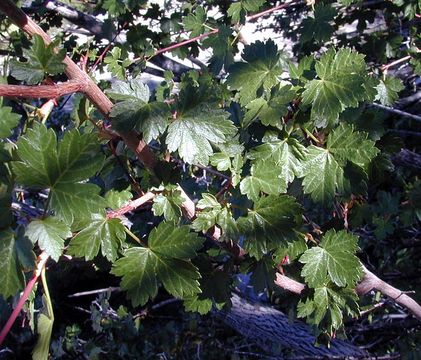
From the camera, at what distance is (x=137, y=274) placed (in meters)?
1.04

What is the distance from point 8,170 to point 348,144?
68 cm

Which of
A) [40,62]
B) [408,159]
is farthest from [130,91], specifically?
[408,159]

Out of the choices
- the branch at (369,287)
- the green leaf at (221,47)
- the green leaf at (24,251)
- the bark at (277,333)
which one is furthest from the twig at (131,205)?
the bark at (277,333)

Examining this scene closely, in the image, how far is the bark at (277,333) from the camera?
2.62 meters

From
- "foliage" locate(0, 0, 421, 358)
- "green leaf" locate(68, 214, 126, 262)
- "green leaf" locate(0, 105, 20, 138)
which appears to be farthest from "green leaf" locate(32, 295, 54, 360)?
"green leaf" locate(0, 105, 20, 138)

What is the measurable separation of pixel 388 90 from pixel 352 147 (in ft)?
2.79

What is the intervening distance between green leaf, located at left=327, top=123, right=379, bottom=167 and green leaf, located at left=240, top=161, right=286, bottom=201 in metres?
0.14

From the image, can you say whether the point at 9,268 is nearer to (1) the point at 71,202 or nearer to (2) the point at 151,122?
(1) the point at 71,202

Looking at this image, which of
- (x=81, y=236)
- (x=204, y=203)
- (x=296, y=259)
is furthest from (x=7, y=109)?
(x=296, y=259)

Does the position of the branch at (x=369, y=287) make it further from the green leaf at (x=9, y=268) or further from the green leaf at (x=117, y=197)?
the green leaf at (x=9, y=268)

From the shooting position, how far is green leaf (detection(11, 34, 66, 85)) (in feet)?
2.90

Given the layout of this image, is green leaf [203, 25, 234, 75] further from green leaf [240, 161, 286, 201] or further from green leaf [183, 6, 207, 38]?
green leaf [240, 161, 286, 201]

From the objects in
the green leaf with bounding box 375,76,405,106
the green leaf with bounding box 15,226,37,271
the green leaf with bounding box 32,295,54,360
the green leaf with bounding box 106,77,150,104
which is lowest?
the green leaf with bounding box 375,76,405,106

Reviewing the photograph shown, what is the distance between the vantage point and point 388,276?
296 cm
